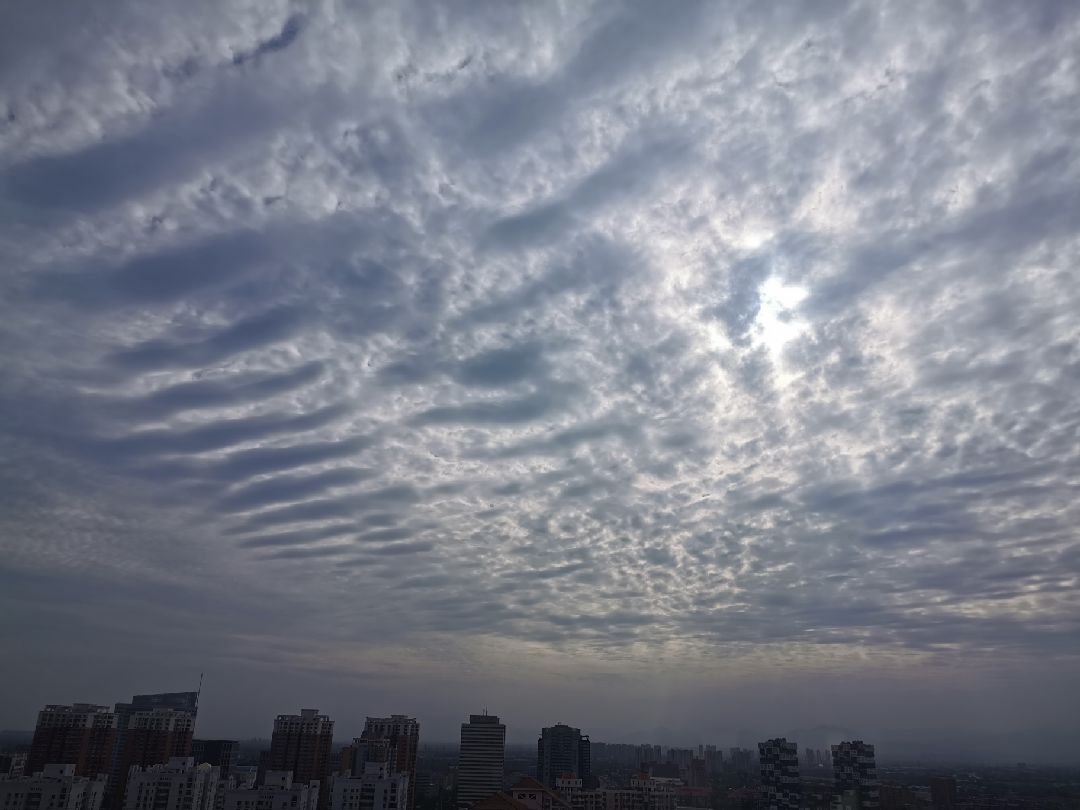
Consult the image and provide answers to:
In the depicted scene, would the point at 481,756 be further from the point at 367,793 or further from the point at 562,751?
the point at 367,793

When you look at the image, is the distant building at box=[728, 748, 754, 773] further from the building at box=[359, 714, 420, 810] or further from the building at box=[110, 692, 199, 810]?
the building at box=[110, 692, 199, 810]

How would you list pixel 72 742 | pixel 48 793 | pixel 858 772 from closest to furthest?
pixel 48 793
pixel 858 772
pixel 72 742

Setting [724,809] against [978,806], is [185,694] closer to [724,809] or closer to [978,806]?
[724,809]

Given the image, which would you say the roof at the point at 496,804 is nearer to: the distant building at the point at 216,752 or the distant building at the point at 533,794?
the distant building at the point at 533,794

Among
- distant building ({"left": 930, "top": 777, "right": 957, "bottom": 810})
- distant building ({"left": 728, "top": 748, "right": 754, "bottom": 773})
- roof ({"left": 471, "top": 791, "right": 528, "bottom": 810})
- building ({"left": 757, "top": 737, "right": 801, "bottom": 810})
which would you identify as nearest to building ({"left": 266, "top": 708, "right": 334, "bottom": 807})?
building ({"left": 757, "top": 737, "right": 801, "bottom": 810})

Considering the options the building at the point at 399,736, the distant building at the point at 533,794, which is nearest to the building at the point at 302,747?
the building at the point at 399,736

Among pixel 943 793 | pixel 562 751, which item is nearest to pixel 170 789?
pixel 562 751

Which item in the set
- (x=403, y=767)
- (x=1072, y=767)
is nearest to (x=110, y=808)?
(x=403, y=767)
